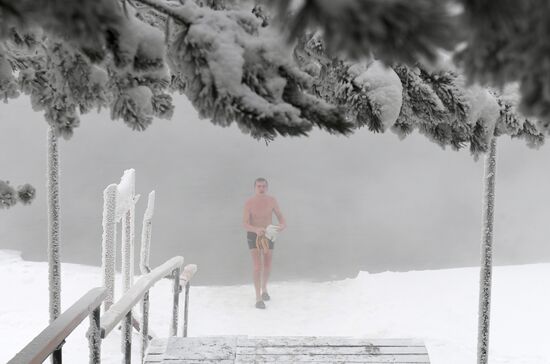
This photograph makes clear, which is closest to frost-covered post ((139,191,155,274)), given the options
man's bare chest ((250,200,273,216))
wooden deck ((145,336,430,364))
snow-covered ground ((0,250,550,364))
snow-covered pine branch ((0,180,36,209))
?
snow-covered ground ((0,250,550,364))

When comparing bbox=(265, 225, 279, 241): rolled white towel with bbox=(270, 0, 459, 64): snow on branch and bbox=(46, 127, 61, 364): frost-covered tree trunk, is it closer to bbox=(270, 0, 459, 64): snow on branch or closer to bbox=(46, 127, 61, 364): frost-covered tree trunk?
bbox=(46, 127, 61, 364): frost-covered tree trunk

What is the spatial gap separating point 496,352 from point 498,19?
8098 millimetres

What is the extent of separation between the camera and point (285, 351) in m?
4.32

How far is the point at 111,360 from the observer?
21.2ft

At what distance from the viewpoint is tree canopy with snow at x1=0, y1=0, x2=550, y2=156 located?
23.4 inches

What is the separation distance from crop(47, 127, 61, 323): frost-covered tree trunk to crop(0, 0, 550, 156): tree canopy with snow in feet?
4.48

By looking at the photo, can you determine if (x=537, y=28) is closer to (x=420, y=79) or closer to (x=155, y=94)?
(x=155, y=94)

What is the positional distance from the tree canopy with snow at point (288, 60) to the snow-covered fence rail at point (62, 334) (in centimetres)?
80

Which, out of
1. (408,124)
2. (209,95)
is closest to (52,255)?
(408,124)

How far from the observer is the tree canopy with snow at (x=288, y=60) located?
59cm

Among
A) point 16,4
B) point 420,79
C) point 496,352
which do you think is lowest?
point 496,352

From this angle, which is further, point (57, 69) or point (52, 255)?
point (52, 255)

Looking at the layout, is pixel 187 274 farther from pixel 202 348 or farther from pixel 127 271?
pixel 202 348

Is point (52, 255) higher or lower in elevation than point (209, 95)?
lower
